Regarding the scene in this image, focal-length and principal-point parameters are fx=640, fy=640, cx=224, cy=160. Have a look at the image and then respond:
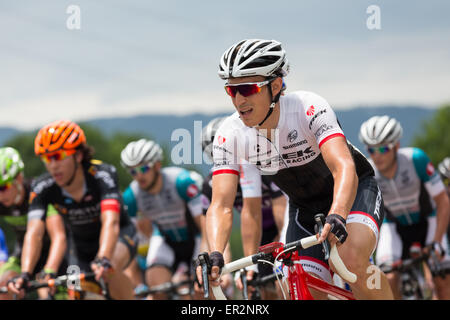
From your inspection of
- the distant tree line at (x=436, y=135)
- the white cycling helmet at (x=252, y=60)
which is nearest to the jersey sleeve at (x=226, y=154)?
A: the white cycling helmet at (x=252, y=60)

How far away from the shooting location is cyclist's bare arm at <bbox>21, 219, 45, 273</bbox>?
6883 millimetres

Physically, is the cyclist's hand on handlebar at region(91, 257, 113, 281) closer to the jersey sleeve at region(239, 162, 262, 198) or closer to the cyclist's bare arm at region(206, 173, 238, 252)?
the jersey sleeve at region(239, 162, 262, 198)

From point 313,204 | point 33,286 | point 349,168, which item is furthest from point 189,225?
point 349,168

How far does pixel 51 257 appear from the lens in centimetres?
708

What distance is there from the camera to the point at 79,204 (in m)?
7.67

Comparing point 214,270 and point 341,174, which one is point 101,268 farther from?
Answer: point 341,174

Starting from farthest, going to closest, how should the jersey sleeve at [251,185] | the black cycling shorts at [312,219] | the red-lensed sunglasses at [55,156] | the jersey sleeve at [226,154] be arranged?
the red-lensed sunglasses at [55,156] → the jersey sleeve at [251,185] → the jersey sleeve at [226,154] → the black cycling shorts at [312,219]

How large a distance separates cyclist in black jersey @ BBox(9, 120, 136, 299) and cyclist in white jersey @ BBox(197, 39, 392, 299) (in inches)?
97.7

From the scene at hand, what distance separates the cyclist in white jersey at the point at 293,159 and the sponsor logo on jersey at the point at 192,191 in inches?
170

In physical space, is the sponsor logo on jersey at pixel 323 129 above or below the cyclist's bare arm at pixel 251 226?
above

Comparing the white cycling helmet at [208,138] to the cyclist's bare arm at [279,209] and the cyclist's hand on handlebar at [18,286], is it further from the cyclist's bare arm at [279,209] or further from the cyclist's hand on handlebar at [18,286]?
the cyclist's hand on handlebar at [18,286]

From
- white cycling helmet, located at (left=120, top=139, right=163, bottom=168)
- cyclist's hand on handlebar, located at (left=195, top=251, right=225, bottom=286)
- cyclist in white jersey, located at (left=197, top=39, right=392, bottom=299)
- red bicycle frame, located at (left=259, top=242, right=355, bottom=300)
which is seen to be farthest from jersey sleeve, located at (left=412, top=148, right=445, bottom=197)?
cyclist's hand on handlebar, located at (left=195, top=251, right=225, bottom=286)

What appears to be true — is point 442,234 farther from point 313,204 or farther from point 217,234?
point 217,234

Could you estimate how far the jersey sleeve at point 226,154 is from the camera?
183 inches
